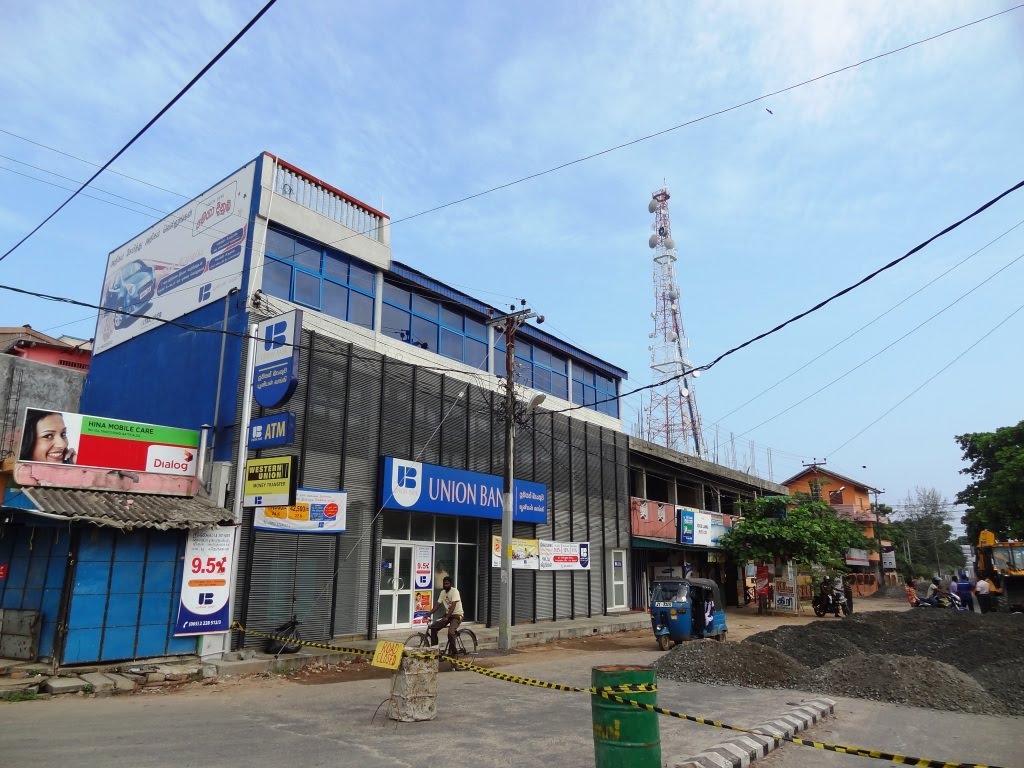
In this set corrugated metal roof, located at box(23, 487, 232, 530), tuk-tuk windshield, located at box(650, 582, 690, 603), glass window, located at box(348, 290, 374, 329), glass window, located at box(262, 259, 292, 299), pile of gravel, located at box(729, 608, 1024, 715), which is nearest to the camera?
pile of gravel, located at box(729, 608, 1024, 715)

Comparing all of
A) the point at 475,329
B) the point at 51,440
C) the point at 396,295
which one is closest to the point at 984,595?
the point at 475,329

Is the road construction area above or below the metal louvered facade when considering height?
below

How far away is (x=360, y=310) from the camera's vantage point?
1989 centimetres

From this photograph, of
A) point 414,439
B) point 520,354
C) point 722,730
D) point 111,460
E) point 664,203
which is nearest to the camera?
point 722,730

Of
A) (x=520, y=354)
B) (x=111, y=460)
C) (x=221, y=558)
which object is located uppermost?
(x=520, y=354)

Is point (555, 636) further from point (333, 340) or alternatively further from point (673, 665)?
point (333, 340)

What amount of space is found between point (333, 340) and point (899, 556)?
89651 millimetres

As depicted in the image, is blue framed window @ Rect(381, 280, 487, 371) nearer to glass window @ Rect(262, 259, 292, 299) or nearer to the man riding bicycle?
glass window @ Rect(262, 259, 292, 299)

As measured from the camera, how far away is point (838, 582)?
3397 cm

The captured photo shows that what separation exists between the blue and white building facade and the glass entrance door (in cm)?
4

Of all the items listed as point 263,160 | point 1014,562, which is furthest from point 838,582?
point 263,160

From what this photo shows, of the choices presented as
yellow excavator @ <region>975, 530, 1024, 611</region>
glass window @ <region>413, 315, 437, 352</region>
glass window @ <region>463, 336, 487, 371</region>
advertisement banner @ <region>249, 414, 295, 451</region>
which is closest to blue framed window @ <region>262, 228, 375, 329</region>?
glass window @ <region>413, 315, 437, 352</region>

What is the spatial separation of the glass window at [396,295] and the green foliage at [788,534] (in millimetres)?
20263

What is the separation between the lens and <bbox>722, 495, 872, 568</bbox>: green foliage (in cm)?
3145
